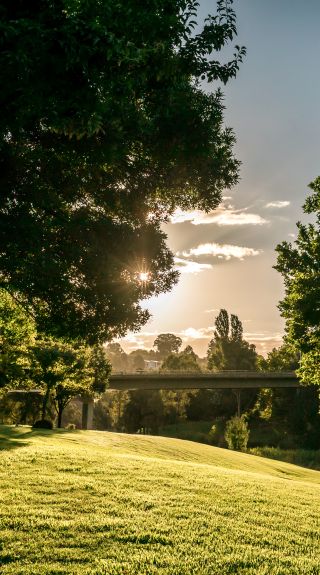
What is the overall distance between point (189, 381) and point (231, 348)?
30399mm

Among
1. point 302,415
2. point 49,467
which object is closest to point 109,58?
point 49,467

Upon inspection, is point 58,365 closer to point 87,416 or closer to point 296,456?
point 296,456

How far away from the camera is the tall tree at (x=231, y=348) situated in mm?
101125

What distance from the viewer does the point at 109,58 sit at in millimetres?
6395

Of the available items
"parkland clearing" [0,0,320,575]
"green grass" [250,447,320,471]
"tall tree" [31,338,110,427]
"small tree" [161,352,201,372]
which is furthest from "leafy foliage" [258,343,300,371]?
"parkland clearing" [0,0,320,575]

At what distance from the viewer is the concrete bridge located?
72.8m

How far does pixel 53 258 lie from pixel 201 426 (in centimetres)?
7995

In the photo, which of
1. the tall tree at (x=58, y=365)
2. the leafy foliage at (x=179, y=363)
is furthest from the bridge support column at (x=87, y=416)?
the leafy foliage at (x=179, y=363)

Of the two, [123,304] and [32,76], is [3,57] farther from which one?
[123,304]

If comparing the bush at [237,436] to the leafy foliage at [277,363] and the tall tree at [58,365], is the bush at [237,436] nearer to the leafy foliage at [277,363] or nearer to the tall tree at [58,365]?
the tall tree at [58,365]

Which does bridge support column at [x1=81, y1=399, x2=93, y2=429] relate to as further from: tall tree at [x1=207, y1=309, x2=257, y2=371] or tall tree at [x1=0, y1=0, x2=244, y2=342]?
tall tree at [x1=0, y1=0, x2=244, y2=342]

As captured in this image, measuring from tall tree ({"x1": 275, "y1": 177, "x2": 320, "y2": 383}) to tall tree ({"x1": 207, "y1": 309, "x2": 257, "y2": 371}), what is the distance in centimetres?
7726

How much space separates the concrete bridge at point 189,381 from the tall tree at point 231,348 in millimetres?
25788

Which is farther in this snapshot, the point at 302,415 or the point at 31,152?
the point at 302,415
